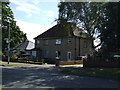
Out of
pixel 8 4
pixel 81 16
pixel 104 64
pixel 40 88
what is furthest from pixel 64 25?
pixel 40 88

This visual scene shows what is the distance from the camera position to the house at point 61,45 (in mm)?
42772

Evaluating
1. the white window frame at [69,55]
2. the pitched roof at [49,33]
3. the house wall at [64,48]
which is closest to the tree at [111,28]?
the house wall at [64,48]

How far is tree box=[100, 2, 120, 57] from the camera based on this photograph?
60.6ft

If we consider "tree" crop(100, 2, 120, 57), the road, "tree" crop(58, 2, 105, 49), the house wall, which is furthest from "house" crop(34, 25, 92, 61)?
the road

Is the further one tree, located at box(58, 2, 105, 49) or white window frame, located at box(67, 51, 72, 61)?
white window frame, located at box(67, 51, 72, 61)

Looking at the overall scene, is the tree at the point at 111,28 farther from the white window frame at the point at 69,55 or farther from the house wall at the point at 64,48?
the white window frame at the point at 69,55

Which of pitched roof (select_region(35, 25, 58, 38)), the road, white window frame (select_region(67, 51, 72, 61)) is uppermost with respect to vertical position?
pitched roof (select_region(35, 25, 58, 38))

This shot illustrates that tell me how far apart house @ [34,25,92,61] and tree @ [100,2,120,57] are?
2079cm

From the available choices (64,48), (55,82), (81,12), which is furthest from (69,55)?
(55,82)

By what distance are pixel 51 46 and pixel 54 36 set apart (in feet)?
7.79

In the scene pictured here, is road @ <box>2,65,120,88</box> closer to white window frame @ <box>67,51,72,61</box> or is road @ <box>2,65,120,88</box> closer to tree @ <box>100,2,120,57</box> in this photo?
tree @ <box>100,2,120,57</box>

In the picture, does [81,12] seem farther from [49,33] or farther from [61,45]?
[49,33]

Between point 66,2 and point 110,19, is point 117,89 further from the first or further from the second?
point 66,2

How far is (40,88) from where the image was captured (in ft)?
35.9
